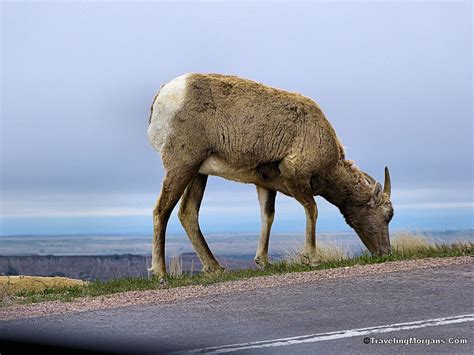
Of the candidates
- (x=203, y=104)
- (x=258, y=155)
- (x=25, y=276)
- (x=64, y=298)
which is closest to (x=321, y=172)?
(x=258, y=155)

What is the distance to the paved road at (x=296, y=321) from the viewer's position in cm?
807

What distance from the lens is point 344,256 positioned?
52.3 feet

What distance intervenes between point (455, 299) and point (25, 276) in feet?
35.3

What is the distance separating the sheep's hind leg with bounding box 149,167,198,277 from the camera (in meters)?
14.2

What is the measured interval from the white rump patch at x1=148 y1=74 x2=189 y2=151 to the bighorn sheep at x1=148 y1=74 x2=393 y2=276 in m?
0.02

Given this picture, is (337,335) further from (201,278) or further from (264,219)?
(264,219)

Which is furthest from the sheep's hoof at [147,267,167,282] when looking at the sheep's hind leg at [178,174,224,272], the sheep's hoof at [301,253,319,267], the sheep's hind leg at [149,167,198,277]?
the sheep's hoof at [301,253,319,267]

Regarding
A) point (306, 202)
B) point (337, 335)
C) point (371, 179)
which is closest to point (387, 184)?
point (371, 179)

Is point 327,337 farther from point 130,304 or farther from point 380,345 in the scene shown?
point 130,304

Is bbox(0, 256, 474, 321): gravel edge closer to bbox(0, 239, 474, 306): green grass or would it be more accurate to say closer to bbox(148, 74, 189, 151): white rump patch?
bbox(0, 239, 474, 306): green grass

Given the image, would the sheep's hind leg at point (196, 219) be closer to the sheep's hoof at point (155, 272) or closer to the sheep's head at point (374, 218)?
the sheep's hoof at point (155, 272)

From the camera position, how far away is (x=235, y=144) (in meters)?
14.4

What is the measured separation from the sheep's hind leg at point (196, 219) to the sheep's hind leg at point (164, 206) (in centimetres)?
80

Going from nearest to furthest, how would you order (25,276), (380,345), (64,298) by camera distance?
(380,345)
(64,298)
(25,276)
